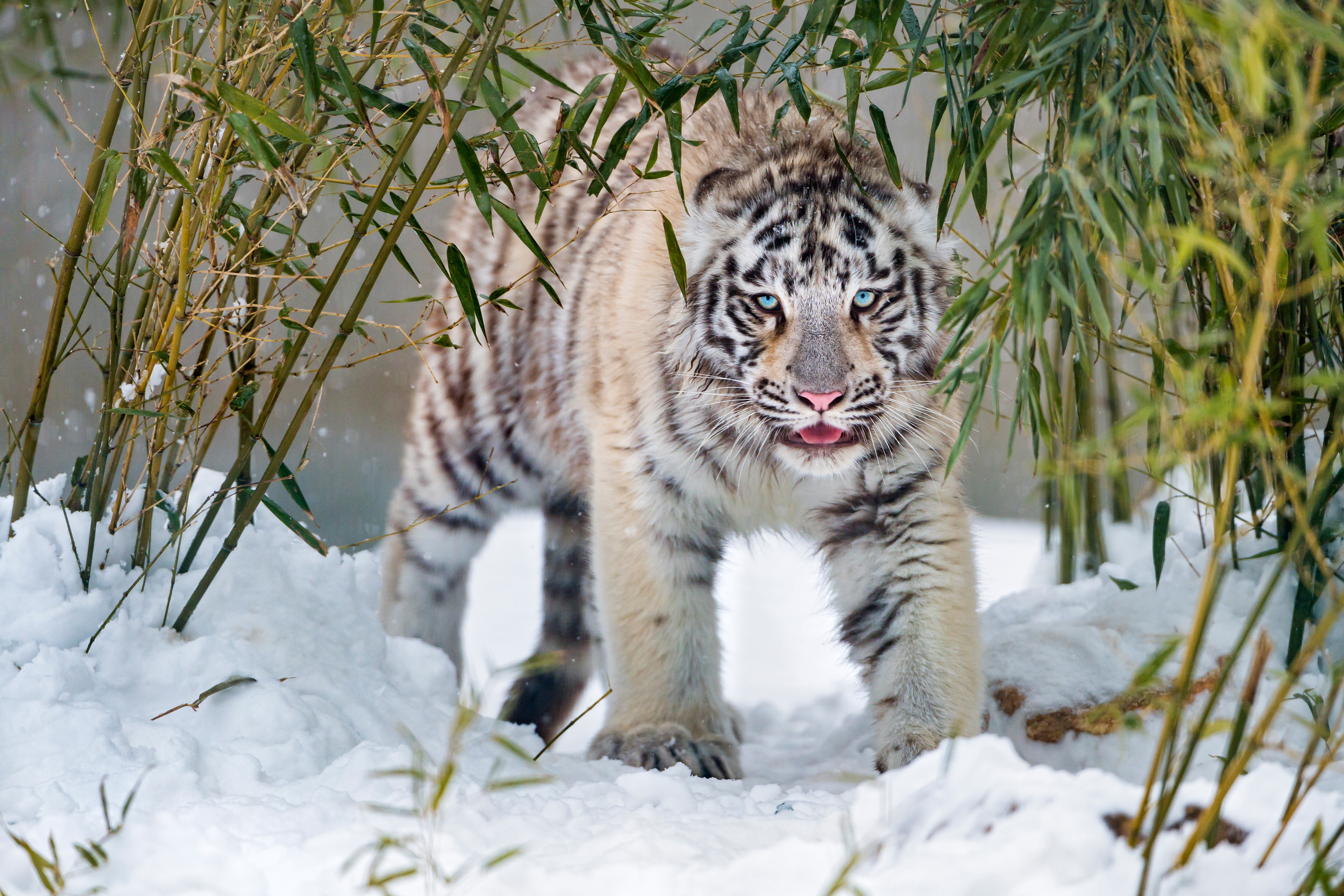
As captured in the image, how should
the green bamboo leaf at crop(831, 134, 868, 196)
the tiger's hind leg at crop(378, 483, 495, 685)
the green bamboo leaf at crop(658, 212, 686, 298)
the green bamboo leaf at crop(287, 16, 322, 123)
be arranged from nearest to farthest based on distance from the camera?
the green bamboo leaf at crop(287, 16, 322, 123) < the green bamboo leaf at crop(658, 212, 686, 298) < the green bamboo leaf at crop(831, 134, 868, 196) < the tiger's hind leg at crop(378, 483, 495, 685)

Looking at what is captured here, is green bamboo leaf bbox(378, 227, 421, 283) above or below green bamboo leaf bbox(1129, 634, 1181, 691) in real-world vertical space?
above

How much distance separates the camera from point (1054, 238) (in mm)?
1190

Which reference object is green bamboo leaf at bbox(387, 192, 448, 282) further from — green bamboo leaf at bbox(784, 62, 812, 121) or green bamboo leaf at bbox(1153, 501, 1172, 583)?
green bamboo leaf at bbox(1153, 501, 1172, 583)

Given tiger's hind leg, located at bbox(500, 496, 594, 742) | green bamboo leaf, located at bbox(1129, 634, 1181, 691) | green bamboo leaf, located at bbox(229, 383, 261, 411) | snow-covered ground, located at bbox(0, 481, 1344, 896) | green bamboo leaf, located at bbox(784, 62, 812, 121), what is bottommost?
tiger's hind leg, located at bbox(500, 496, 594, 742)

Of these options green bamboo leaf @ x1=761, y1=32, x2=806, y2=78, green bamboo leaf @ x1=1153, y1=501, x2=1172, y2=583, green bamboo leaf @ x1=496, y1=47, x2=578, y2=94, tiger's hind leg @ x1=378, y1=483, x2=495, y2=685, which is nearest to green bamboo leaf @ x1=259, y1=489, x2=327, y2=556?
green bamboo leaf @ x1=496, y1=47, x2=578, y2=94

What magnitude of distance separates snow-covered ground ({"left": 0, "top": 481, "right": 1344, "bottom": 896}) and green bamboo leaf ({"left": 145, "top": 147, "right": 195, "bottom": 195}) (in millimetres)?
546

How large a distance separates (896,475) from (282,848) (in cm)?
123

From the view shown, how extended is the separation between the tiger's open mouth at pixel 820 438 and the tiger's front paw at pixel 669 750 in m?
Answer: 0.53

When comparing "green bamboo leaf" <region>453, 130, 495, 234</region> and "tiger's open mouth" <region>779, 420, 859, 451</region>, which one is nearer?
"green bamboo leaf" <region>453, 130, 495, 234</region>

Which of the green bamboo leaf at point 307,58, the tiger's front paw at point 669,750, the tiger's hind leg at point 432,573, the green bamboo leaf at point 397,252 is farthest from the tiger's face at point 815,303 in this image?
the tiger's hind leg at point 432,573

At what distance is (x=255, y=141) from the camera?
126 centimetres

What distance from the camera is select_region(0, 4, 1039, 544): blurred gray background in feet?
11.9

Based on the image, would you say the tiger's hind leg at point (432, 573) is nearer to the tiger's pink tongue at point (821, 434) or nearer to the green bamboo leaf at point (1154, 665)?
the tiger's pink tongue at point (821, 434)

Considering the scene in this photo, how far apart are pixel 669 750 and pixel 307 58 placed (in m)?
1.19
